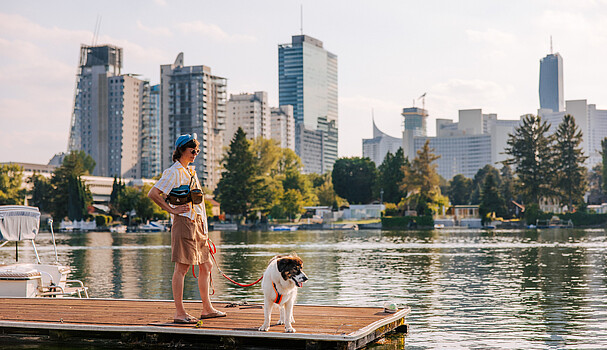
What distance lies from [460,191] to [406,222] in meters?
64.7

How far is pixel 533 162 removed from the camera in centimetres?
11081

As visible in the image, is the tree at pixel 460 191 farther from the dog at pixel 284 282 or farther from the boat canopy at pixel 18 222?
the dog at pixel 284 282

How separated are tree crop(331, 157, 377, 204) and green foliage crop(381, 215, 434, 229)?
30.4 m

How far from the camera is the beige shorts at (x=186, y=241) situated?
10.2m

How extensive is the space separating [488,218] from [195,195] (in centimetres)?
10499

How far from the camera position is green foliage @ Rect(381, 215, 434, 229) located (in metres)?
108

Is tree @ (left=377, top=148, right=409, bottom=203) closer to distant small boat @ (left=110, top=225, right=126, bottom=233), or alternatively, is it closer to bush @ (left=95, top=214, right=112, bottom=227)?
distant small boat @ (left=110, top=225, right=126, bottom=233)

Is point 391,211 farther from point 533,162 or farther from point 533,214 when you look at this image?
point 533,162

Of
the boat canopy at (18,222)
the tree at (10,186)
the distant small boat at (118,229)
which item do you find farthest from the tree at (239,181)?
the boat canopy at (18,222)

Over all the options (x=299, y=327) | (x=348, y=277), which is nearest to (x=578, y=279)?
(x=348, y=277)

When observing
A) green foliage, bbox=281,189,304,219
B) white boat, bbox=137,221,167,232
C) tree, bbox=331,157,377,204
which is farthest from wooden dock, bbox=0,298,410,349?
tree, bbox=331,157,377,204

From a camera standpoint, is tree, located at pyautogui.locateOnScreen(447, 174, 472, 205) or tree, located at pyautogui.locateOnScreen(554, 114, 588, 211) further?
tree, located at pyautogui.locateOnScreen(447, 174, 472, 205)

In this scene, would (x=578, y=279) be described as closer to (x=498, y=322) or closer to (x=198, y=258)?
(x=498, y=322)

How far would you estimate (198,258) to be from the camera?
10.4 metres
